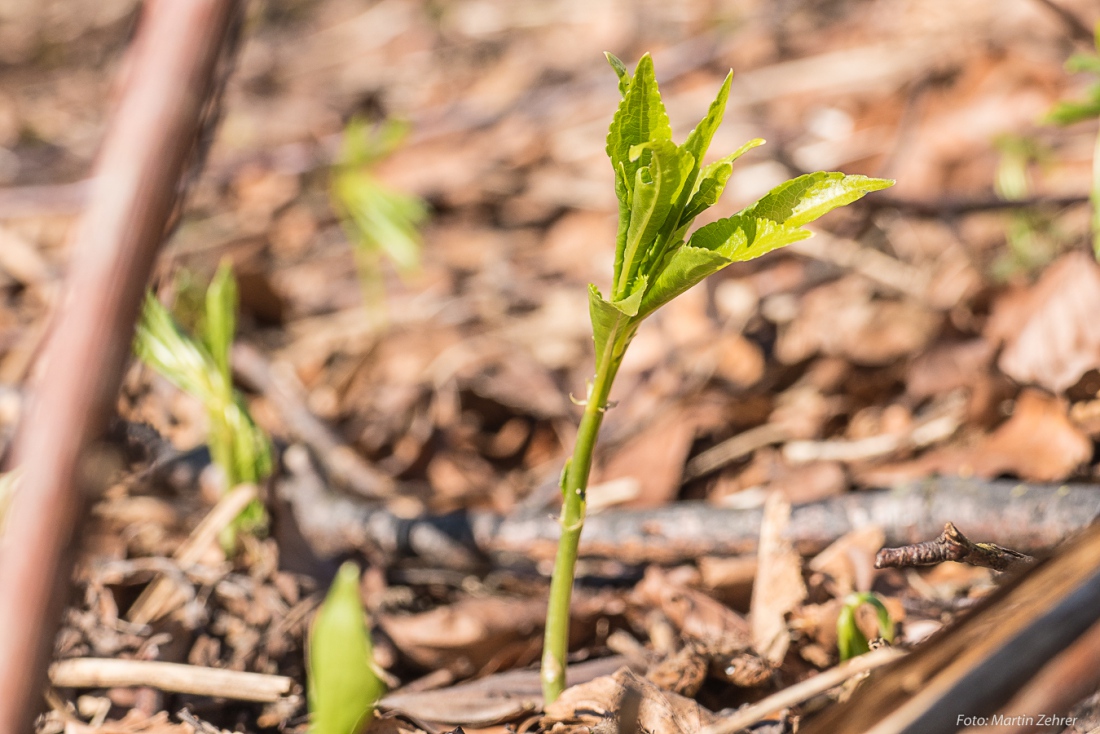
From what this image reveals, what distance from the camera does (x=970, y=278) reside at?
222 centimetres

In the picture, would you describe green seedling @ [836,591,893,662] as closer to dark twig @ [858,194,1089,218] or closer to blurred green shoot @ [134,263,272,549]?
blurred green shoot @ [134,263,272,549]

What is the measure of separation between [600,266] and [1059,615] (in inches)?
93.5

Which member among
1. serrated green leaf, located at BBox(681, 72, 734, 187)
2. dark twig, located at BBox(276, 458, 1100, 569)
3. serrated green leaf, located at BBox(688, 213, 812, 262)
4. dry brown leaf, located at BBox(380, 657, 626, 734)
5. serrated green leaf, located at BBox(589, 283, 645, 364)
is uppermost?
serrated green leaf, located at BBox(681, 72, 734, 187)

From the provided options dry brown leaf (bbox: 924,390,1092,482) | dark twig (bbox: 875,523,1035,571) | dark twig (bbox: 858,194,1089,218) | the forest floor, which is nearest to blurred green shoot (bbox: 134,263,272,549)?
the forest floor

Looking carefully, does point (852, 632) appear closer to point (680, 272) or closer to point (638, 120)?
point (680, 272)

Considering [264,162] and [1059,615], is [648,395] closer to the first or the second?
[1059,615]

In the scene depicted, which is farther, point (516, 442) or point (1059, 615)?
point (516, 442)

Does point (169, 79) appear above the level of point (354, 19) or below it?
below

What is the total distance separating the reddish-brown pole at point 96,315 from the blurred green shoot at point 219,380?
3.24 ft

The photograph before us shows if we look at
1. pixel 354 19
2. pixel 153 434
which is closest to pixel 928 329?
pixel 153 434

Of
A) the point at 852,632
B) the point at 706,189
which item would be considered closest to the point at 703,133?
the point at 706,189

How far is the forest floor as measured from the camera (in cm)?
129

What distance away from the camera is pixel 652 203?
0.77 metres

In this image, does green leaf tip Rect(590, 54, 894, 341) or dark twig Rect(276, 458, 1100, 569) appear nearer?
green leaf tip Rect(590, 54, 894, 341)
